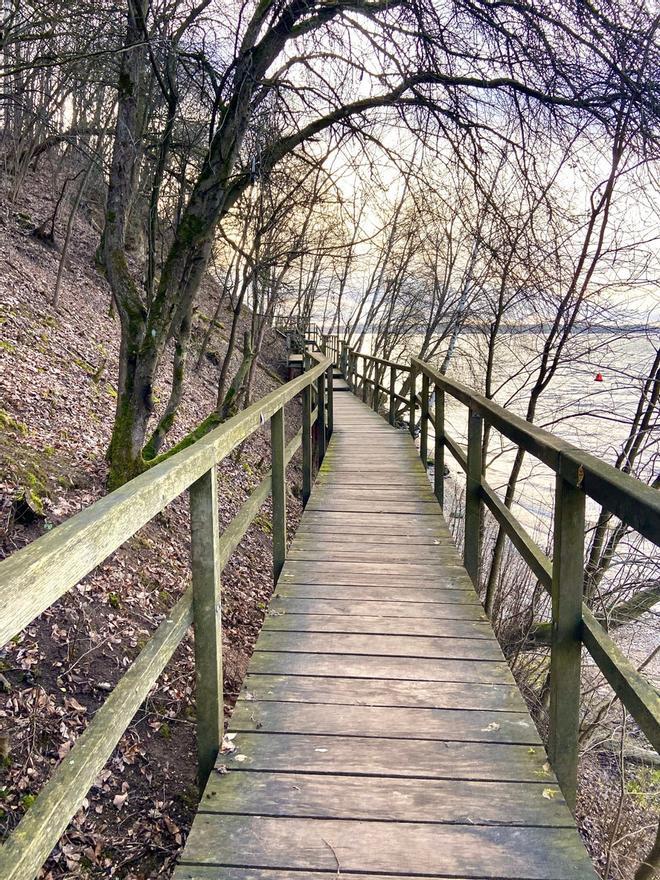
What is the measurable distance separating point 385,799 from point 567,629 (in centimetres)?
81

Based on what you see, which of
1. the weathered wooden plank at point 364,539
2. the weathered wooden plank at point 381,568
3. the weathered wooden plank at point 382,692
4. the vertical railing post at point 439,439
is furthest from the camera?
the vertical railing post at point 439,439

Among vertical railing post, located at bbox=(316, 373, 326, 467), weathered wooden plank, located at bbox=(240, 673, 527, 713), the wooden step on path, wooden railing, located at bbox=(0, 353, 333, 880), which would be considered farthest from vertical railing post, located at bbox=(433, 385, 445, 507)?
weathered wooden plank, located at bbox=(240, 673, 527, 713)

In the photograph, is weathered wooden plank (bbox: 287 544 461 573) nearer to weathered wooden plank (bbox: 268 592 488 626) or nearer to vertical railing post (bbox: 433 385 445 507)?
weathered wooden plank (bbox: 268 592 488 626)

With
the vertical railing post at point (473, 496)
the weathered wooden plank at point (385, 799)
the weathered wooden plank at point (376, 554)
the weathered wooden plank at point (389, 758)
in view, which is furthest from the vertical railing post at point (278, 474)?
the weathered wooden plank at point (385, 799)

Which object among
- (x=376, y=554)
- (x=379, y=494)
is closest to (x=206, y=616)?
(x=376, y=554)

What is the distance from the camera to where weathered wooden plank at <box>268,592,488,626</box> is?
333cm

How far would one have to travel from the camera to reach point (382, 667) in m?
2.78

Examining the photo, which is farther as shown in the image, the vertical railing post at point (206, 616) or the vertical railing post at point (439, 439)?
the vertical railing post at point (439, 439)

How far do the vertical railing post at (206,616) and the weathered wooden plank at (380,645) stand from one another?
29.6 inches

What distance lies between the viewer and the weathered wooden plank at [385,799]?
1.90m

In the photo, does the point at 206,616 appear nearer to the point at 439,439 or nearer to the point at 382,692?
the point at 382,692

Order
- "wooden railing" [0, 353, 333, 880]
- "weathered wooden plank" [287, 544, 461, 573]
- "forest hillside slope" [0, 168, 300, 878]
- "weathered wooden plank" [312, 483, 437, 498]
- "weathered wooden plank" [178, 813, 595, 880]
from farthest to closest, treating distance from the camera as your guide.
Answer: "weathered wooden plank" [312, 483, 437, 498], "weathered wooden plank" [287, 544, 461, 573], "forest hillside slope" [0, 168, 300, 878], "weathered wooden plank" [178, 813, 595, 880], "wooden railing" [0, 353, 333, 880]

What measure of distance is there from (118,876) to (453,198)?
5288mm

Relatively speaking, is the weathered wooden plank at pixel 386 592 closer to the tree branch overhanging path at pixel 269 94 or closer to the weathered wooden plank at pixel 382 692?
the weathered wooden plank at pixel 382 692
